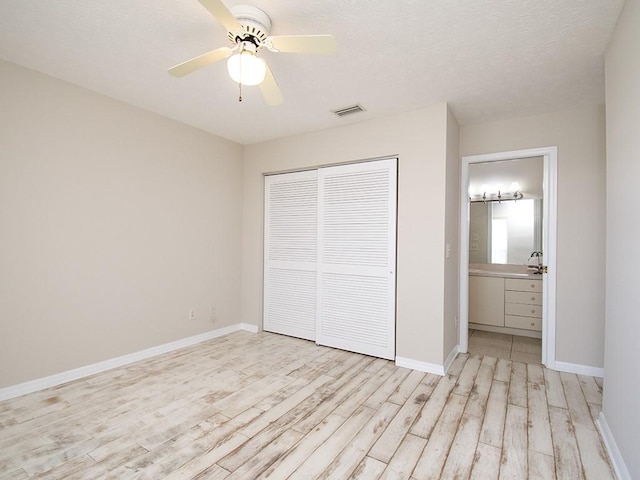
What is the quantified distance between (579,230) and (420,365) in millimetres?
1974

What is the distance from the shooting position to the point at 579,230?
3006 mm

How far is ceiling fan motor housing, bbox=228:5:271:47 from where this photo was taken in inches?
69.2

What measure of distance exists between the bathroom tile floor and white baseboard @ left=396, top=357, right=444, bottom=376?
89 centimetres

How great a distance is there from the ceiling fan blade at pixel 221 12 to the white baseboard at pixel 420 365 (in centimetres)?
302

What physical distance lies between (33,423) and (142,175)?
2190 millimetres

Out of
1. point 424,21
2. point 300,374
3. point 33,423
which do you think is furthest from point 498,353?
point 33,423

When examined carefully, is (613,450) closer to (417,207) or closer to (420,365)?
(420,365)

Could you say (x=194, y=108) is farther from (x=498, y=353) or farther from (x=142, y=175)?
(x=498, y=353)

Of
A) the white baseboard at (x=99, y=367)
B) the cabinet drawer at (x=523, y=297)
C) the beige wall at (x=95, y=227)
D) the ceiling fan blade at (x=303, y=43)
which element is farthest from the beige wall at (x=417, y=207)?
the white baseboard at (x=99, y=367)

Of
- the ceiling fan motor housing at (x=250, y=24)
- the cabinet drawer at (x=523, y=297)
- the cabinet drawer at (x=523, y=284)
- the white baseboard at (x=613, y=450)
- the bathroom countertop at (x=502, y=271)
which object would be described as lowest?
the white baseboard at (x=613, y=450)

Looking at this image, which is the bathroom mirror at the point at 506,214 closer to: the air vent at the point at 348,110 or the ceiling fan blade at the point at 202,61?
the air vent at the point at 348,110

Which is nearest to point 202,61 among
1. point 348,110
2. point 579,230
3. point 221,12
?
point 221,12

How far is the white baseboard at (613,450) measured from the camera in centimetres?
162

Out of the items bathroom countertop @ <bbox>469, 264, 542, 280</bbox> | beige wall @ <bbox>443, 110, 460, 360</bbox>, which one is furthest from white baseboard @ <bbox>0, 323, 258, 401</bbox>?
bathroom countertop @ <bbox>469, 264, 542, 280</bbox>
